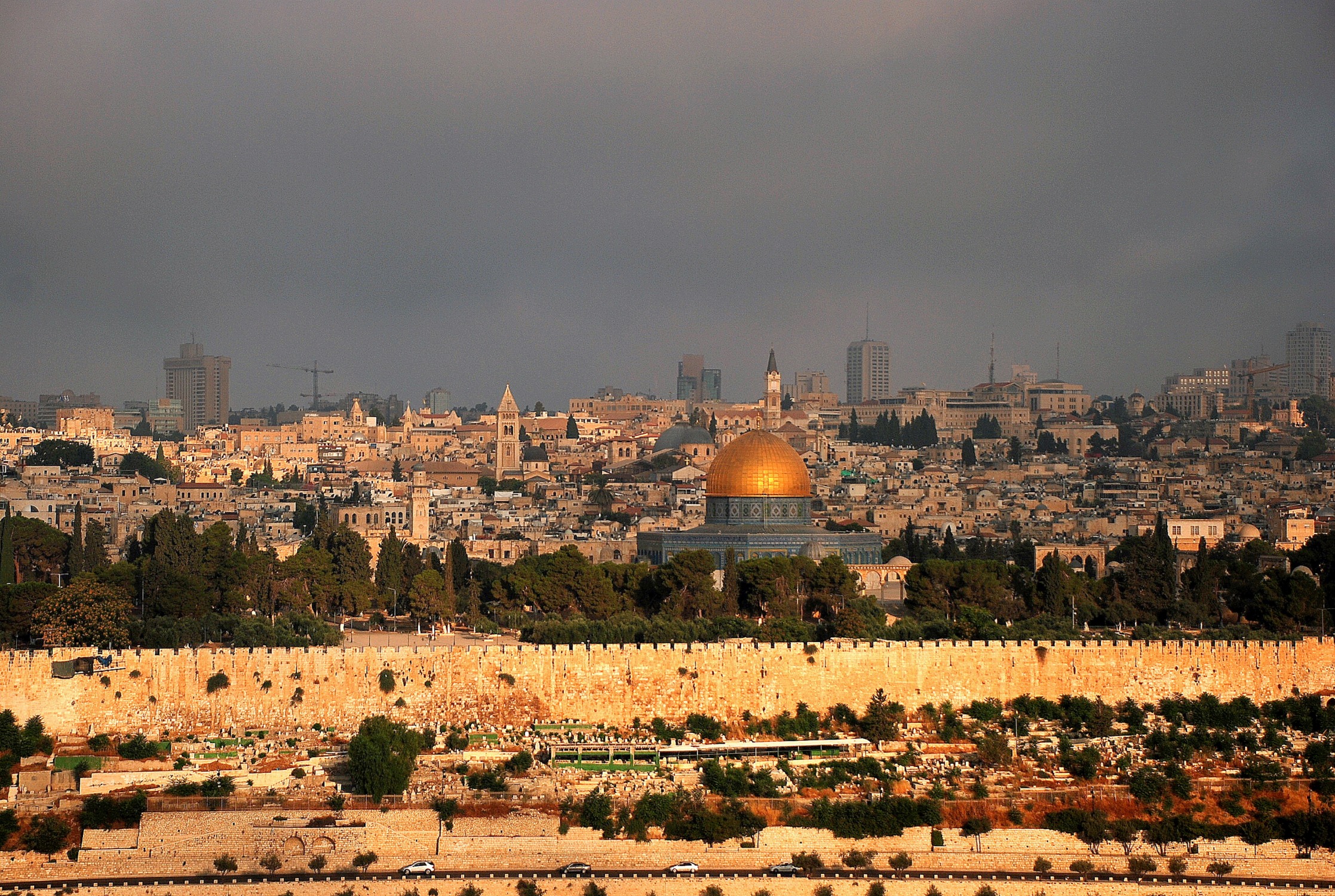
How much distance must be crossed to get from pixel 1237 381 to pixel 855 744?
539 feet

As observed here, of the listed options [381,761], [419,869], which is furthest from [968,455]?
[419,869]

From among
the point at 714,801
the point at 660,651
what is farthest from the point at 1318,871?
the point at 660,651

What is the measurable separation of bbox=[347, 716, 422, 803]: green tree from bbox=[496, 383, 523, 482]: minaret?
263 feet

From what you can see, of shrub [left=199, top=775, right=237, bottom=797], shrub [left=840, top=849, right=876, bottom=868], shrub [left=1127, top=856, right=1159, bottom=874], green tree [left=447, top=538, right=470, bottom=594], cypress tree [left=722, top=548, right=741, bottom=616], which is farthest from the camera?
green tree [left=447, top=538, right=470, bottom=594]

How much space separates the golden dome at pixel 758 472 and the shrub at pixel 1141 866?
994 inches

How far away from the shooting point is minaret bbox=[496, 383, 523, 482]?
114m

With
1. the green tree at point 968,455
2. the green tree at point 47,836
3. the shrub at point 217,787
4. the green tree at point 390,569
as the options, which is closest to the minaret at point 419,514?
the green tree at point 390,569

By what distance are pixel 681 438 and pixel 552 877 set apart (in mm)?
87694

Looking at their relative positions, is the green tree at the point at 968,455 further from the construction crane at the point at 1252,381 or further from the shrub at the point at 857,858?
the shrub at the point at 857,858

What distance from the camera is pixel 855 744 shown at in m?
33.1

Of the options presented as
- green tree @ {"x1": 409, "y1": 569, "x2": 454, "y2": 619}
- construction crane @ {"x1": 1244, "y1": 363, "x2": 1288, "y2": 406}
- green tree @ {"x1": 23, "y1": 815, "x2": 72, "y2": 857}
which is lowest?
green tree @ {"x1": 23, "y1": 815, "x2": 72, "y2": 857}

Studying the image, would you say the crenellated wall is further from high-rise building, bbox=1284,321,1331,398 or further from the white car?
high-rise building, bbox=1284,321,1331,398

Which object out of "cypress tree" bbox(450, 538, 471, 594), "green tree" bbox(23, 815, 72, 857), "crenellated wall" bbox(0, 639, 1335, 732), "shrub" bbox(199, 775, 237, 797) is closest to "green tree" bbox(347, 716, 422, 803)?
"shrub" bbox(199, 775, 237, 797)

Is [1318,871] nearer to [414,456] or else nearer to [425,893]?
[425,893]
